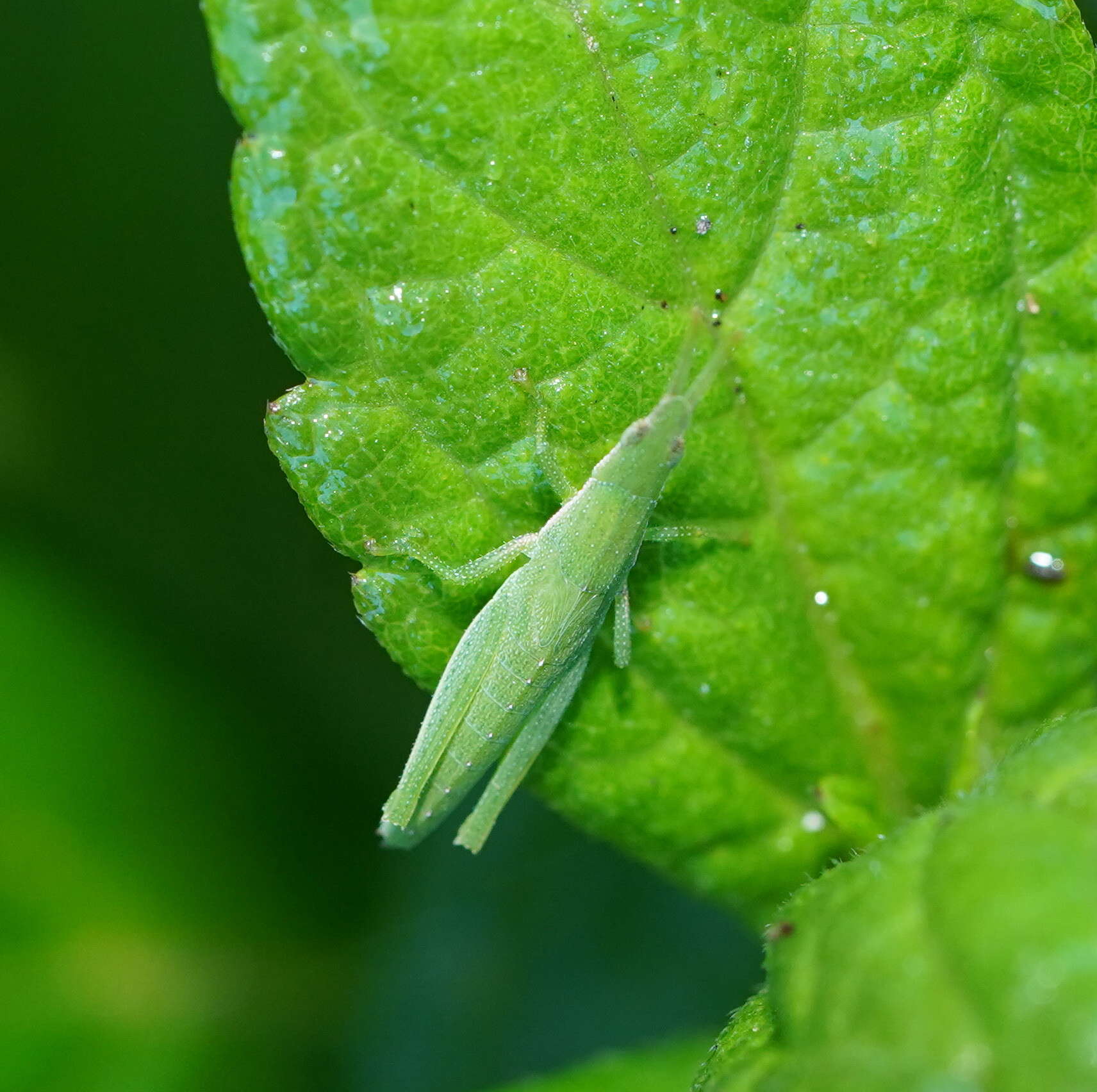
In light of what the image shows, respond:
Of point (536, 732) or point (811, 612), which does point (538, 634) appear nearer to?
point (536, 732)

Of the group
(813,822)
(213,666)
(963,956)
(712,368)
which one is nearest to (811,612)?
(813,822)

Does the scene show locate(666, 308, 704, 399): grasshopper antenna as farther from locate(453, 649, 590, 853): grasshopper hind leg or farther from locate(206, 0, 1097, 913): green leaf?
locate(453, 649, 590, 853): grasshopper hind leg

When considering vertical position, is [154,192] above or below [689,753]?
above

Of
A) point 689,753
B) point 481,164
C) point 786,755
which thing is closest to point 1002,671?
point 786,755

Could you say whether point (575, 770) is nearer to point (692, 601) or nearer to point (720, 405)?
point (692, 601)

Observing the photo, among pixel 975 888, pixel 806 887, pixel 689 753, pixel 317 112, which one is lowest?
pixel 689 753
